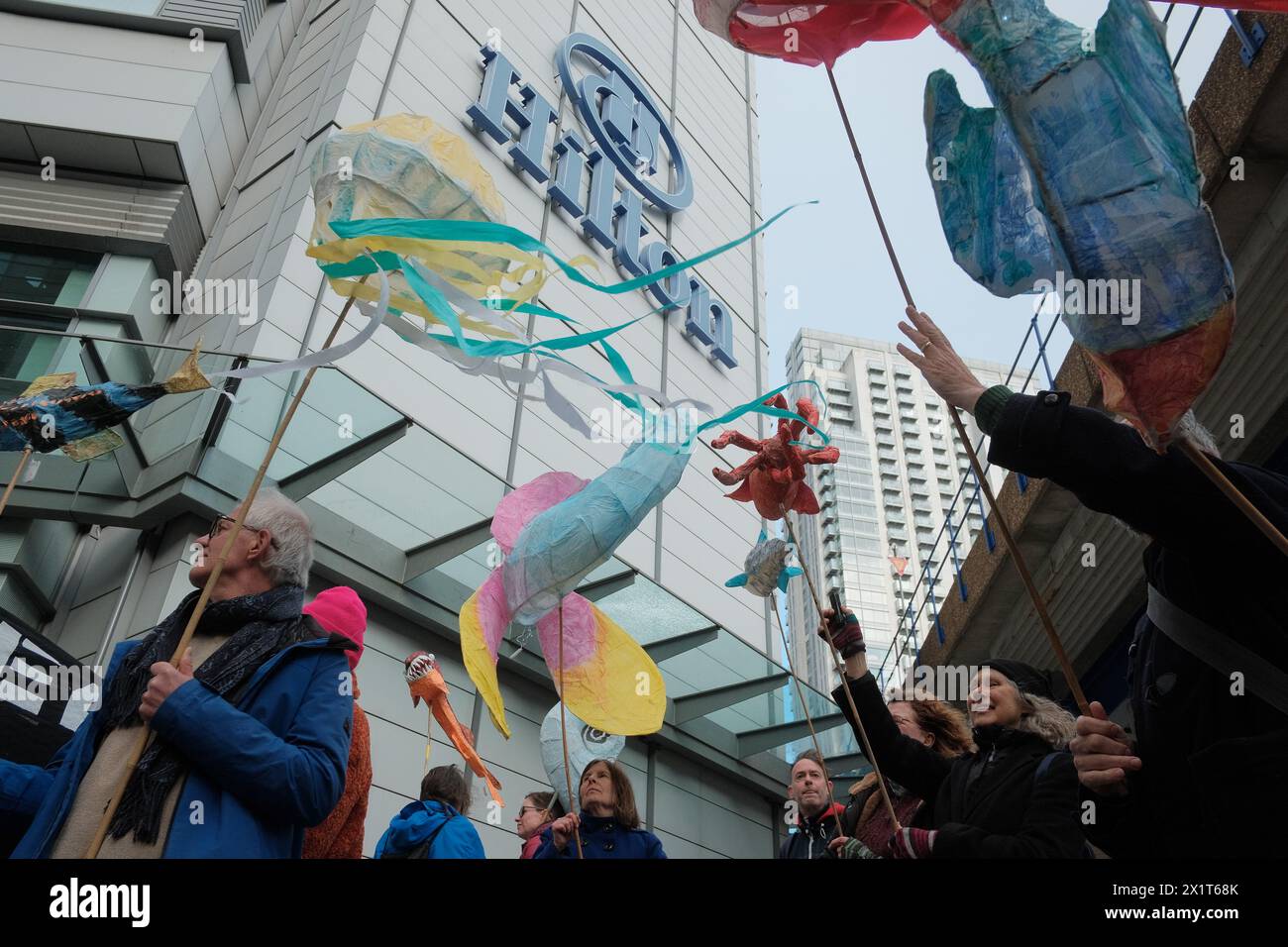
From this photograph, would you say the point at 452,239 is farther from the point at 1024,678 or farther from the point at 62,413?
the point at 62,413

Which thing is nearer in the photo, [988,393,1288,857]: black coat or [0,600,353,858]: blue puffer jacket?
[988,393,1288,857]: black coat

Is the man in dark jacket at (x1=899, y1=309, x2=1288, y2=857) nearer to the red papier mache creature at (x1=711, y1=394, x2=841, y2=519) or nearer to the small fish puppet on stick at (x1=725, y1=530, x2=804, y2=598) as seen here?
the red papier mache creature at (x1=711, y1=394, x2=841, y2=519)

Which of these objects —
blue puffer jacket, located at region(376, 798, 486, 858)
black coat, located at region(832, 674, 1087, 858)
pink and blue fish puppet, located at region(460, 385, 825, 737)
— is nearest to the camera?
black coat, located at region(832, 674, 1087, 858)

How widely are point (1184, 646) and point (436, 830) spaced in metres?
2.79

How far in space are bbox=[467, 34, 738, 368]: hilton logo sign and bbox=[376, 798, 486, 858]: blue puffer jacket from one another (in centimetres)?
719

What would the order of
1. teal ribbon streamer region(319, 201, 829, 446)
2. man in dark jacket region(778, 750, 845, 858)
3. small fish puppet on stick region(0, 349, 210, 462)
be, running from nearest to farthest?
1. teal ribbon streamer region(319, 201, 829, 446)
2. man in dark jacket region(778, 750, 845, 858)
3. small fish puppet on stick region(0, 349, 210, 462)

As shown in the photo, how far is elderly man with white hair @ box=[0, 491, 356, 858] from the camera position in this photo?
185 cm

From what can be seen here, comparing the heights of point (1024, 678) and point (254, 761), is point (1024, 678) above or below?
above

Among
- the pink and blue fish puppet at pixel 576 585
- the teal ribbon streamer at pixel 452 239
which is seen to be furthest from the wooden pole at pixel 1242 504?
the pink and blue fish puppet at pixel 576 585

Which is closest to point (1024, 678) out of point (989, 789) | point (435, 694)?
point (989, 789)

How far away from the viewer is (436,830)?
371 cm

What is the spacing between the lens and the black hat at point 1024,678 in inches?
109

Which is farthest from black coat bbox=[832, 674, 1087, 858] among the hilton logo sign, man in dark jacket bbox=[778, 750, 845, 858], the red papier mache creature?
the hilton logo sign

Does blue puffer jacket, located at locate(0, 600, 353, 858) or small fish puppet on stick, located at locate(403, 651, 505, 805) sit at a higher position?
small fish puppet on stick, located at locate(403, 651, 505, 805)
